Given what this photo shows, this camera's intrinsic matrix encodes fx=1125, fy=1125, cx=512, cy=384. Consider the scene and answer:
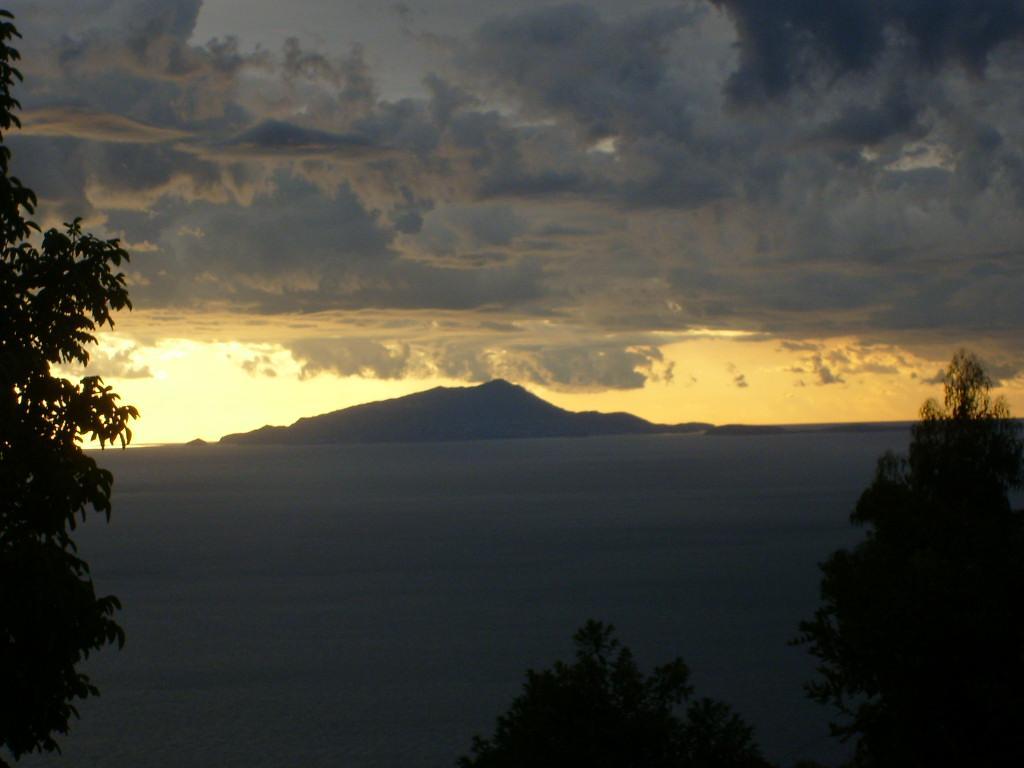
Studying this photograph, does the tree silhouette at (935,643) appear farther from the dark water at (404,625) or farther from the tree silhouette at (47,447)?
the dark water at (404,625)

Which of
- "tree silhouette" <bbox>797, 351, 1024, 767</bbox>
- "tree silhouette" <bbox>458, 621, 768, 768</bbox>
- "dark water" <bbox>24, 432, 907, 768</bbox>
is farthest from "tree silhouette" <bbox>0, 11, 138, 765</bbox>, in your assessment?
"dark water" <bbox>24, 432, 907, 768</bbox>

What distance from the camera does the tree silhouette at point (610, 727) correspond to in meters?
17.4

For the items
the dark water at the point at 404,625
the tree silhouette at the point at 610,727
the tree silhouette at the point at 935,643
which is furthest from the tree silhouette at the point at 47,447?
the dark water at the point at 404,625

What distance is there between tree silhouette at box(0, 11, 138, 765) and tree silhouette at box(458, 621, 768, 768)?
744 cm

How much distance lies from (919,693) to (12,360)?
1910 centimetres

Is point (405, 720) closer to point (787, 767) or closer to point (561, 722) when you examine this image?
point (787, 767)

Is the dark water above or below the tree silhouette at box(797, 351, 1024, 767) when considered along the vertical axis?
below

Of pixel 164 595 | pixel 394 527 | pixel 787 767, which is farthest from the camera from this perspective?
pixel 394 527

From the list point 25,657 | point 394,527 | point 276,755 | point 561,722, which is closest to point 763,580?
point 276,755

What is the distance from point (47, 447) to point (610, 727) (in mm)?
9660

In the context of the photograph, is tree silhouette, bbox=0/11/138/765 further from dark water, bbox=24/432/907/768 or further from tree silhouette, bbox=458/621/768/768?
dark water, bbox=24/432/907/768

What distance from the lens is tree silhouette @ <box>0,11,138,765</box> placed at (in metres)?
12.1

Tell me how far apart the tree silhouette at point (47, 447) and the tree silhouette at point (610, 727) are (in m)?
7.44

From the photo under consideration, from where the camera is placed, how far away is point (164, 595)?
98.4m
